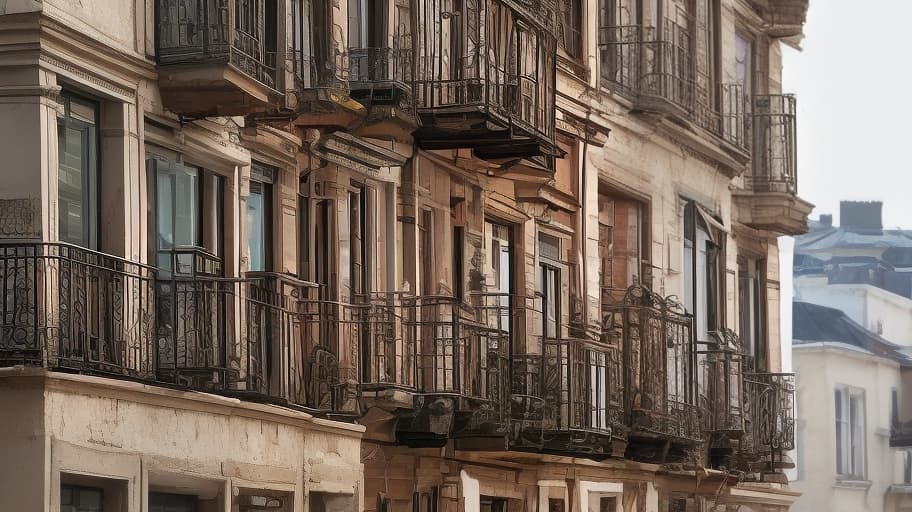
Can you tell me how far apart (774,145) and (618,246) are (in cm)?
624

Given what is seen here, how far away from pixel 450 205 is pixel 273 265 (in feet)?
16.8

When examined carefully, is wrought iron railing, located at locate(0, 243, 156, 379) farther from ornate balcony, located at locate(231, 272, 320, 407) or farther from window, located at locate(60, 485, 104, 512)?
ornate balcony, located at locate(231, 272, 320, 407)

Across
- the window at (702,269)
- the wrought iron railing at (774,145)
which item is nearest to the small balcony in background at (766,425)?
the window at (702,269)

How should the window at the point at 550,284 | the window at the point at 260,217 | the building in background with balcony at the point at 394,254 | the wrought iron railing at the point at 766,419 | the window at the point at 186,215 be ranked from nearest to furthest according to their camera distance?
the building in background with balcony at the point at 394,254 → the window at the point at 186,215 → the window at the point at 260,217 → the window at the point at 550,284 → the wrought iron railing at the point at 766,419

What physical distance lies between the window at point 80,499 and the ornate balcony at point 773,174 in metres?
20.5

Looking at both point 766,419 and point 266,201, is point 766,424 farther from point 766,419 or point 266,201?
point 266,201

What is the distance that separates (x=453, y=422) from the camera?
24156 millimetres

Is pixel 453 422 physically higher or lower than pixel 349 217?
lower

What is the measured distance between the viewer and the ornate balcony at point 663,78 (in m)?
31.8

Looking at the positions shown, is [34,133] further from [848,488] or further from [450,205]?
[848,488]

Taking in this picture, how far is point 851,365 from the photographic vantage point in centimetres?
6219

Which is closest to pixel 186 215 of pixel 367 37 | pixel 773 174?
pixel 367 37

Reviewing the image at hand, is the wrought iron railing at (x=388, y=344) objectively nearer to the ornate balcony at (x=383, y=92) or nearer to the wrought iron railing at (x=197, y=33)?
the ornate balcony at (x=383, y=92)

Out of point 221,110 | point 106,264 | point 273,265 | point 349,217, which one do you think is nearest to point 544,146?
point 349,217
